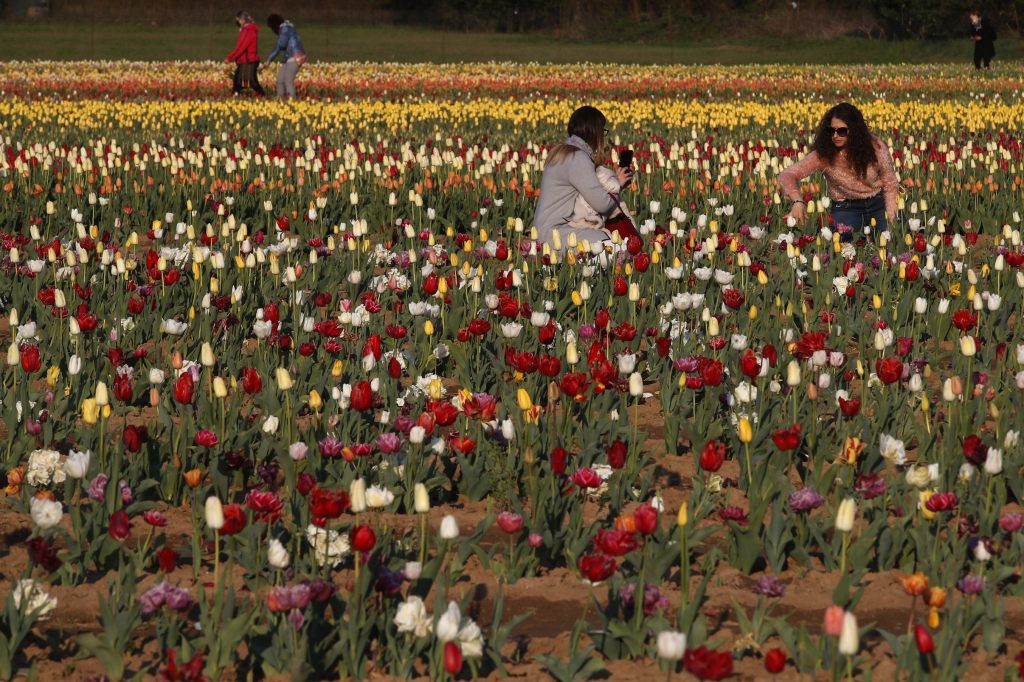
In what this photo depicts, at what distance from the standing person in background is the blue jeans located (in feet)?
54.6

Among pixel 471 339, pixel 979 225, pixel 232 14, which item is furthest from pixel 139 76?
pixel 232 14

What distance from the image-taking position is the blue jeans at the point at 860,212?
10547 millimetres

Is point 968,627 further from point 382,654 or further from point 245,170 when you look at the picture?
point 245,170

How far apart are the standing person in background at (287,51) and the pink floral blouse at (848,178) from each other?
1661cm

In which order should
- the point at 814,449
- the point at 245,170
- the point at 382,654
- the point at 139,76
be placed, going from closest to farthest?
the point at 382,654, the point at 814,449, the point at 245,170, the point at 139,76

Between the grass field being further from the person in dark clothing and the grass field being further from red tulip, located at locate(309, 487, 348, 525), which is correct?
red tulip, located at locate(309, 487, 348, 525)

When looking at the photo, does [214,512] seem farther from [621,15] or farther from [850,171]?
[621,15]

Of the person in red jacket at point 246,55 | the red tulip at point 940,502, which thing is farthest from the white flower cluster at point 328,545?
the person in red jacket at point 246,55

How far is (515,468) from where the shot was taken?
5.17 m

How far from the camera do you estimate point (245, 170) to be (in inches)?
549

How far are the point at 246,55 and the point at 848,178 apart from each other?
752 inches

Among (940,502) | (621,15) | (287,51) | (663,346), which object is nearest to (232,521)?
(940,502)

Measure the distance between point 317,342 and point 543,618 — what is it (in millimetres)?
3259

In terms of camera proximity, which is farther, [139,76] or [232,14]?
[232,14]
